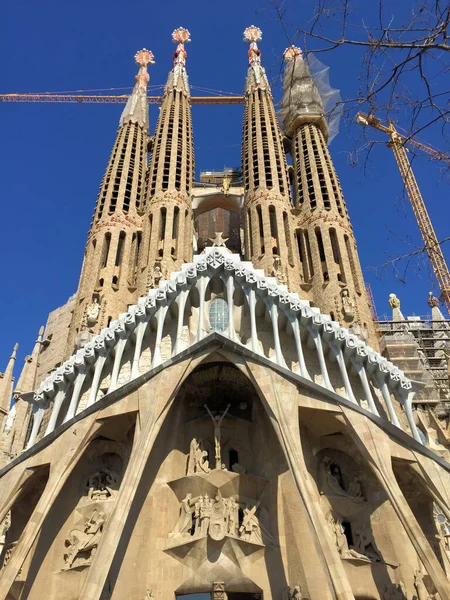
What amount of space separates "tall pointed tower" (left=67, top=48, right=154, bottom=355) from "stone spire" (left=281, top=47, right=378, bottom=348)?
23.6 ft

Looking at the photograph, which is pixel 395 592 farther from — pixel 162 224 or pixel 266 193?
pixel 266 193

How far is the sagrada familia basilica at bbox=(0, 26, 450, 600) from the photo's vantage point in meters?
12.6

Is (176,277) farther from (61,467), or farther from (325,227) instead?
(325,227)

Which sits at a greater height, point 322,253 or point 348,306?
point 322,253

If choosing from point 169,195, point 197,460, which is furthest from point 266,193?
point 197,460

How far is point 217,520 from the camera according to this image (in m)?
13.6

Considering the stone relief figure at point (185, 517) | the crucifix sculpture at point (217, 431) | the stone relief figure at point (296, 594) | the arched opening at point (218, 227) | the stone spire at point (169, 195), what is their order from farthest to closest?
1. the arched opening at point (218, 227)
2. the stone spire at point (169, 195)
3. the crucifix sculpture at point (217, 431)
4. the stone relief figure at point (185, 517)
5. the stone relief figure at point (296, 594)

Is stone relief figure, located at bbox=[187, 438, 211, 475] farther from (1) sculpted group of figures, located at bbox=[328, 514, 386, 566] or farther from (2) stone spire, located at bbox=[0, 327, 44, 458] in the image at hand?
(2) stone spire, located at bbox=[0, 327, 44, 458]

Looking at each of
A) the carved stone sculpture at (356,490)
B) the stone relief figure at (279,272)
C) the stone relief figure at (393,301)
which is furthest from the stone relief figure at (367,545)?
the stone relief figure at (393,301)

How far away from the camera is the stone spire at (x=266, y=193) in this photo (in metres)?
20.5

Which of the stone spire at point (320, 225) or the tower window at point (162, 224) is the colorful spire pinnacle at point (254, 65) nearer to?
the stone spire at point (320, 225)

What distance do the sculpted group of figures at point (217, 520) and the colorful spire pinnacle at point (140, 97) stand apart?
2060 centimetres

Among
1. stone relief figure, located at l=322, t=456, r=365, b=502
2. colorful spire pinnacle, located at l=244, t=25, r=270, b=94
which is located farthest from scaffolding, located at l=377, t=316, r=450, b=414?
colorful spire pinnacle, located at l=244, t=25, r=270, b=94

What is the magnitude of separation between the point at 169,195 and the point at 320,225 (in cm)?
683
